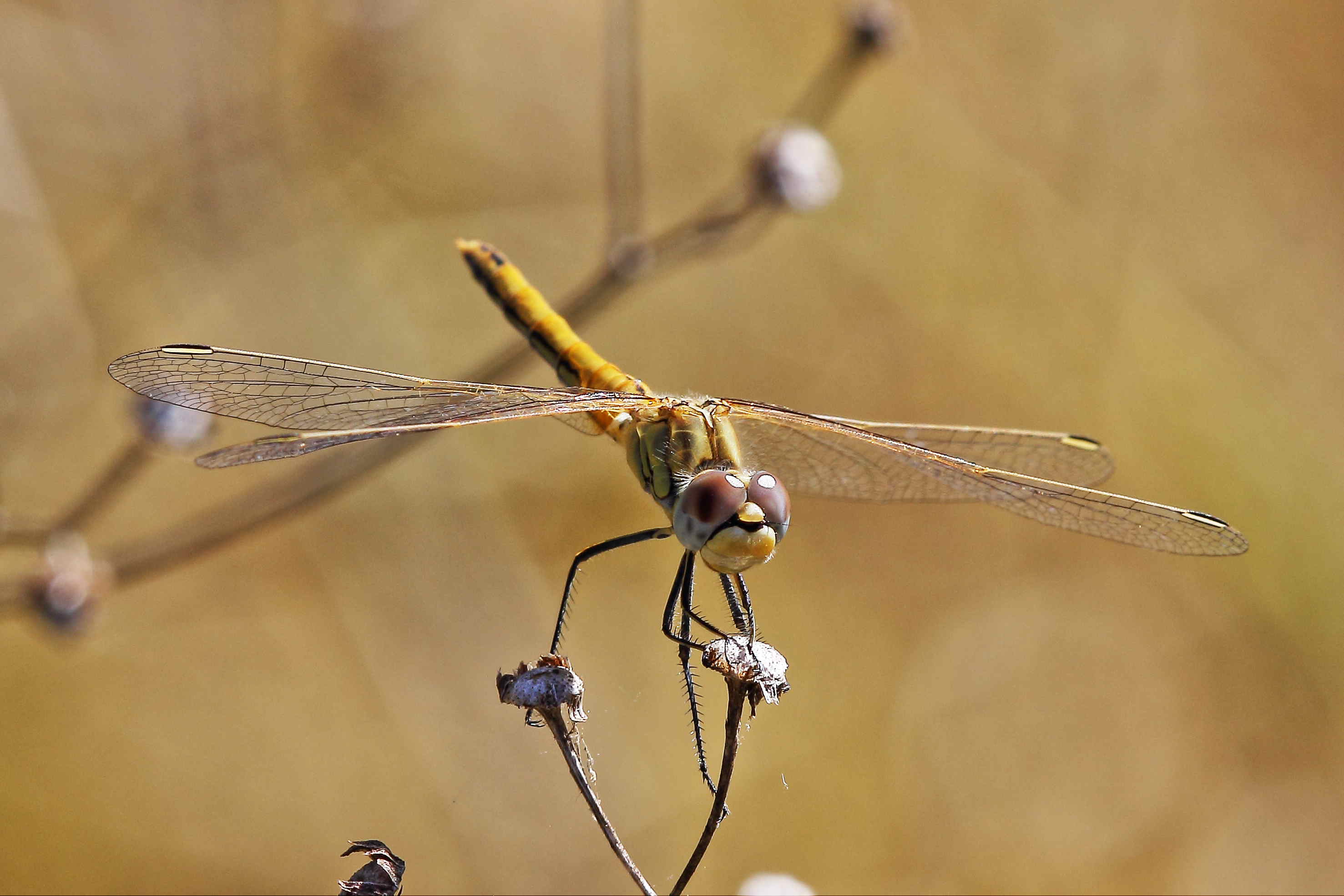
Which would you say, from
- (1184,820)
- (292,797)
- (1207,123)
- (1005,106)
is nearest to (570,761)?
(292,797)

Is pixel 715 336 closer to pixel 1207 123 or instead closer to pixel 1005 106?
pixel 1005 106

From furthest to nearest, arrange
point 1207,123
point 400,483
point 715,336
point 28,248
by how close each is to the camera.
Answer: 1. point 1207,123
2. point 715,336
3. point 400,483
4. point 28,248

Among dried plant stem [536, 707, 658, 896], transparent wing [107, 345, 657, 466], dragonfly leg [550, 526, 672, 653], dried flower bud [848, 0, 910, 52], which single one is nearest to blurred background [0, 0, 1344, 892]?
dried flower bud [848, 0, 910, 52]

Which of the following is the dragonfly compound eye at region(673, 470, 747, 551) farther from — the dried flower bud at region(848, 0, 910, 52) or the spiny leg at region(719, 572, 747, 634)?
the dried flower bud at region(848, 0, 910, 52)

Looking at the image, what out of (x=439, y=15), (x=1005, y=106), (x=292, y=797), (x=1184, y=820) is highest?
(x=439, y=15)

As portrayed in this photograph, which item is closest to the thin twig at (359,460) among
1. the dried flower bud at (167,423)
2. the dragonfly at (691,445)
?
the dragonfly at (691,445)

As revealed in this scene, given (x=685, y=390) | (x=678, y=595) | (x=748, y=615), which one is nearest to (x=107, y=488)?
(x=678, y=595)

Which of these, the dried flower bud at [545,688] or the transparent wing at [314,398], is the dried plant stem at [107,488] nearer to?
the transparent wing at [314,398]

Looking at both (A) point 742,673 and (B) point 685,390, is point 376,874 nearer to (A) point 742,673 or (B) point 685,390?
(A) point 742,673
